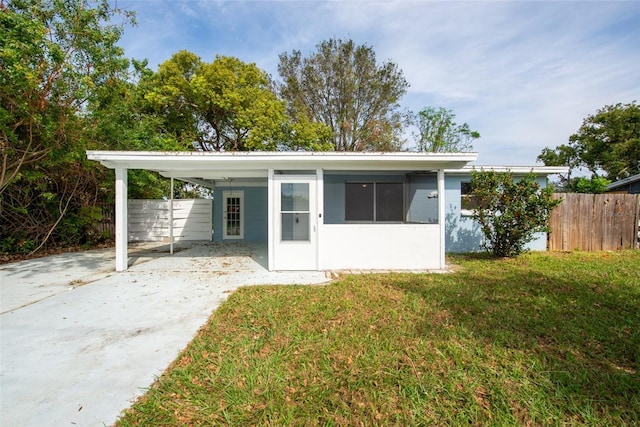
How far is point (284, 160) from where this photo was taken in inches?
228

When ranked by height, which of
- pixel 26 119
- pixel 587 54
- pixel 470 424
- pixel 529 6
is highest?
pixel 529 6

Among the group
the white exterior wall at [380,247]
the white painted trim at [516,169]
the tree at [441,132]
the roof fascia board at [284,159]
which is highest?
the tree at [441,132]

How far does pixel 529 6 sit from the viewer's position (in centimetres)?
655

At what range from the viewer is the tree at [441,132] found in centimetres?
1745

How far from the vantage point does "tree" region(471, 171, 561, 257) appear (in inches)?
271

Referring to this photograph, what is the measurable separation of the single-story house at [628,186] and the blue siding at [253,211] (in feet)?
50.0

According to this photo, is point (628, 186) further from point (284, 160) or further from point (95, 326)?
point (95, 326)

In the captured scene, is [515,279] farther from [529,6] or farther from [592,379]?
[529,6]

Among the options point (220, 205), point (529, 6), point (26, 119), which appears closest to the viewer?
point (26, 119)

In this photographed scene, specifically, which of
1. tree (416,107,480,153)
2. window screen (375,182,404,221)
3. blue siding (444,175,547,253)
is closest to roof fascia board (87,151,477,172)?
window screen (375,182,404,221)

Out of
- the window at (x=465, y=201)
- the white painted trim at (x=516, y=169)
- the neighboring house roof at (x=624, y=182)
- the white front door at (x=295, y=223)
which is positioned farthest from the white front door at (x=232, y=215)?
the neighboring house roof at (x=624, y=182)

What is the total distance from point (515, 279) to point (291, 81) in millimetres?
15253

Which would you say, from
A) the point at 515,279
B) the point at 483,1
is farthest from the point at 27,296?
the point at 483,1

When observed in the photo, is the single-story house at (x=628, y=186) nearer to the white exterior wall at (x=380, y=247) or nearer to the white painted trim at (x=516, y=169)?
the white painted trim at (x=516, y=169)
